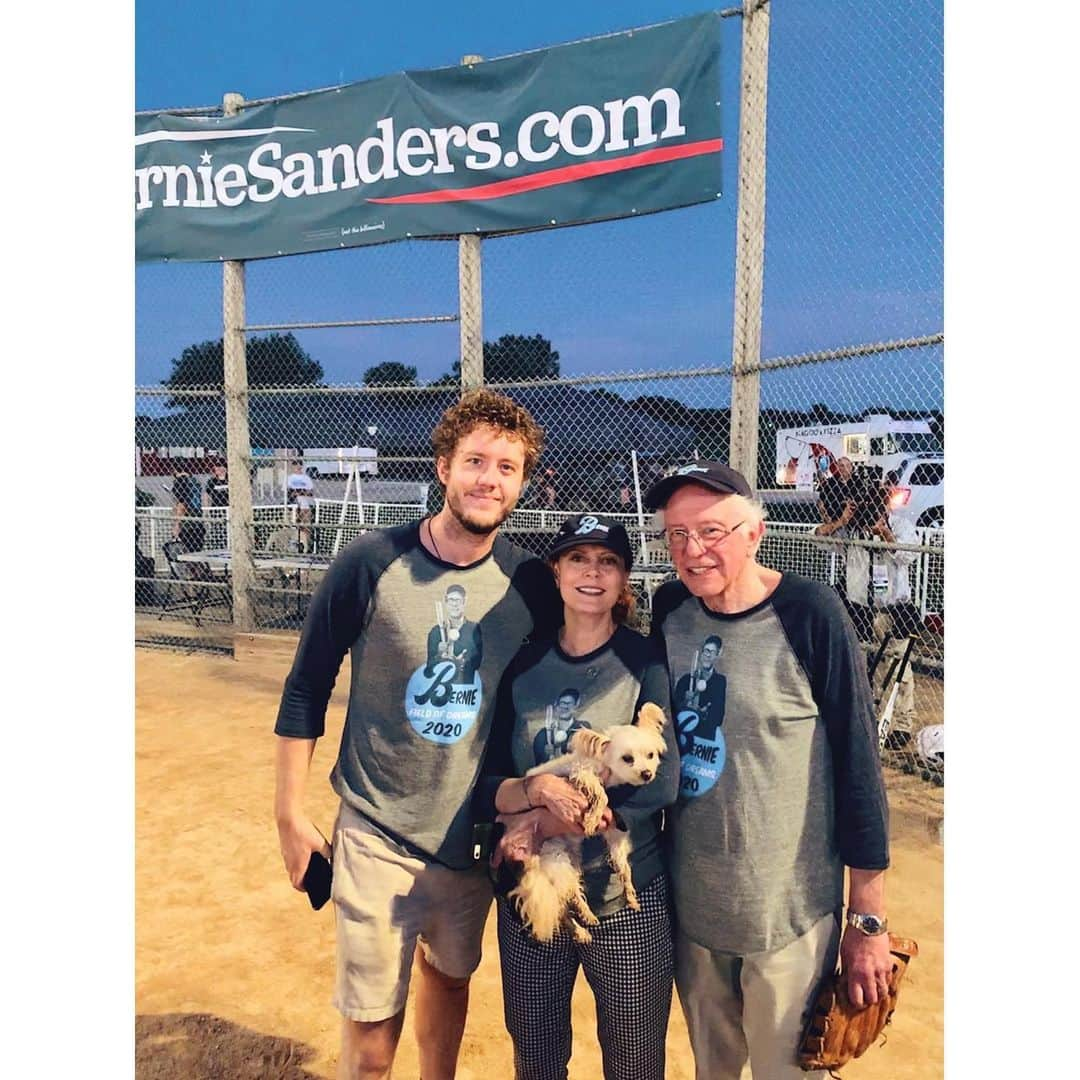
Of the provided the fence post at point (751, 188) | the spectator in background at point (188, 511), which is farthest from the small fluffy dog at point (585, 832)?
the spectator in background at point (188, 511)

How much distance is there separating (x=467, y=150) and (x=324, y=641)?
182 cm

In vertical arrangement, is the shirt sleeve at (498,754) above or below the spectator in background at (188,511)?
below

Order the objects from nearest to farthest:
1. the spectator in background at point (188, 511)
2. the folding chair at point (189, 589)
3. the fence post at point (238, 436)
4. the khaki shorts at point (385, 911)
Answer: the khaki shorts at point (385, 911) → the fence post at point (238, 436) → the spectator in background at point (188, 511) → the folding chair at point (189, 589)

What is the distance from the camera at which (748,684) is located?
4.43 ft

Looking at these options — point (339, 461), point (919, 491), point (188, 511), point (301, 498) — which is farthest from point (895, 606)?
point (188, 511)

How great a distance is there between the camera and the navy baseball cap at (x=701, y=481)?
1.38m

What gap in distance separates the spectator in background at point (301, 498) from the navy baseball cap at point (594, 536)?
6.38 ft

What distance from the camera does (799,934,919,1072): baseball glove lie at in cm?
138

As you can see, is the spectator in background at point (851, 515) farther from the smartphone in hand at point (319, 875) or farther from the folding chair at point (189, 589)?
the folding chair at point (189, 589)

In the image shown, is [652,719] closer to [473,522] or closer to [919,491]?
[473,522]

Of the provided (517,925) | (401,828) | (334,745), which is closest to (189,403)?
(334,745)

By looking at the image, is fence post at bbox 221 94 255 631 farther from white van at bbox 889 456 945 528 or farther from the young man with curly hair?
white van at bbox 889 456 945 528
